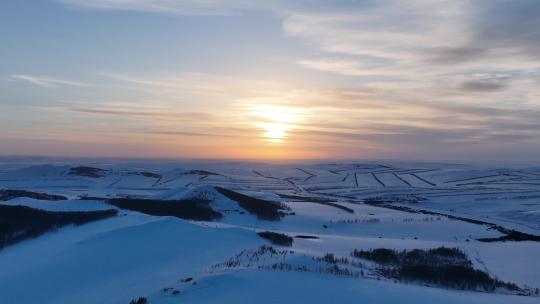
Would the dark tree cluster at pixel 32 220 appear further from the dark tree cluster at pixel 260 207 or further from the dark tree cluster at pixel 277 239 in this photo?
the dark tree cluster at pixel 277 239

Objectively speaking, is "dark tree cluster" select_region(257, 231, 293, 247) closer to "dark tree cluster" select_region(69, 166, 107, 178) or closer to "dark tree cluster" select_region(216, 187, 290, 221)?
"dark tree cluster" select_region(216, 187, 290, 221)

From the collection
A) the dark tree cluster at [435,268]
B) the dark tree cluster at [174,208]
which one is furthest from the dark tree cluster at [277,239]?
the dark tree cluster at [174,208]

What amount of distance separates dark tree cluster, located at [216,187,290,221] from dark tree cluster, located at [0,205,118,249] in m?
10.3

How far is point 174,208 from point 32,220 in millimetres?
9803

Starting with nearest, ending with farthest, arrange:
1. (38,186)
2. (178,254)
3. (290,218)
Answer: (178,254)
(290,218)
(38,186)

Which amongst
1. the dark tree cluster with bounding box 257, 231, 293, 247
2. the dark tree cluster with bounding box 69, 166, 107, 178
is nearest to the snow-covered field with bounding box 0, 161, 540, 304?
the dark tree cluster with bounding box 257, 231, 293, 247

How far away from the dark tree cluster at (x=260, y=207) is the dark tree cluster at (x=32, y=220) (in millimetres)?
10303

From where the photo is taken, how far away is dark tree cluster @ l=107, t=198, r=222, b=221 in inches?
1414

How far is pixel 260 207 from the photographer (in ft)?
128

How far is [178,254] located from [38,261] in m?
5.99

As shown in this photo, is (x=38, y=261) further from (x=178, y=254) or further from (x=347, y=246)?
(x=347, y=246)

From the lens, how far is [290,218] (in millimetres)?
35750

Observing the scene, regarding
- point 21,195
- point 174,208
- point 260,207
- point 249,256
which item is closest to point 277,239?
point 249,256

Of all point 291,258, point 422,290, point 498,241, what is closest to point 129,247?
point 291,258
